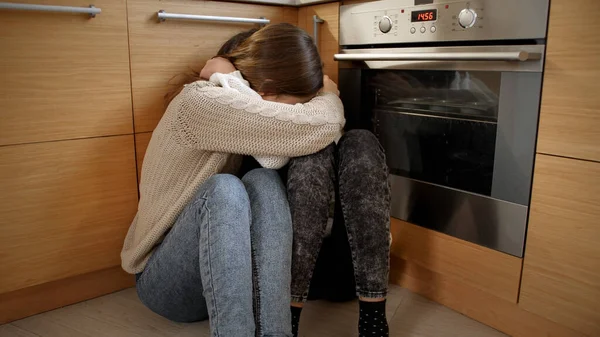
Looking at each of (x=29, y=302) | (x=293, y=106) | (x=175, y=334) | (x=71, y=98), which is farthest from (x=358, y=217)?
(x=29, y=302)

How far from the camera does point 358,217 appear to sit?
3.40 ft

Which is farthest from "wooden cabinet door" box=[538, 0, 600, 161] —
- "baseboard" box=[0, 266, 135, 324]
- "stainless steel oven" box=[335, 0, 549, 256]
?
"baseboard" box=[0, 266, 135, 324]

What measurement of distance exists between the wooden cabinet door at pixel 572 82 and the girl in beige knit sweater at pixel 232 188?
0.44 meters

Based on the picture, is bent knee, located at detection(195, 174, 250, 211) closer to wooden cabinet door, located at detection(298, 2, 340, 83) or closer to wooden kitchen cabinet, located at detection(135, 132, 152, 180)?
wooden kitchen cabinet, located at detection(135, 132, 152, 180)

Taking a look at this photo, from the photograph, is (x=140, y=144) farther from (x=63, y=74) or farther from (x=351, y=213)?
(x=351, y=213)

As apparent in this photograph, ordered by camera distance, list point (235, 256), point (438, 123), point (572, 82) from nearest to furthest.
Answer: point (235, 256) < point (572, 82) < point (438, 123)

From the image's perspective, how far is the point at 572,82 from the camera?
98cm

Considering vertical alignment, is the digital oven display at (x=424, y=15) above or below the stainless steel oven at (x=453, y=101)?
above

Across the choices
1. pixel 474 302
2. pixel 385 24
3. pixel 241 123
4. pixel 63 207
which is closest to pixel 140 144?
pixel 63 207

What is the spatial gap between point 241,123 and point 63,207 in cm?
57

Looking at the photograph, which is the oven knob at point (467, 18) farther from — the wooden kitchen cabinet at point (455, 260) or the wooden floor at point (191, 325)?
the wooden floor at point (191, 325)

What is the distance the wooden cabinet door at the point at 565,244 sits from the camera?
0.99m

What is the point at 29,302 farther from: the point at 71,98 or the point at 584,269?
the point at 584,269

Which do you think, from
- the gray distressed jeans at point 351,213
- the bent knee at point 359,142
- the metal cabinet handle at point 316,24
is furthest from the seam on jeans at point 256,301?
the metal cabinet handle at point 316,24
